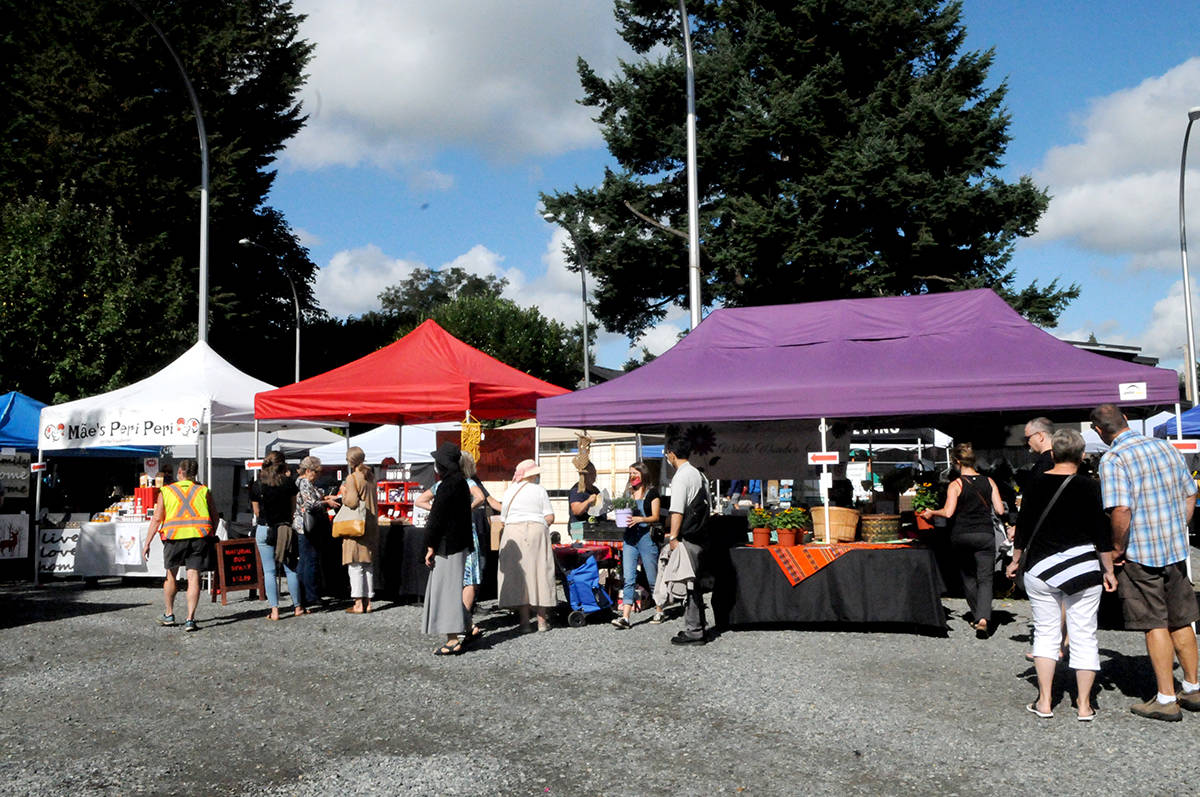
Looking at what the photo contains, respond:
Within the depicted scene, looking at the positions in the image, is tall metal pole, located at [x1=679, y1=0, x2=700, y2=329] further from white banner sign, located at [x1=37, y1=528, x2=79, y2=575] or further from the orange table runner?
white banner sign, located at [x1=37, y1=528, x2=79, y2=575]

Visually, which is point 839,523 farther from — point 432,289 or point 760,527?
point 432,289

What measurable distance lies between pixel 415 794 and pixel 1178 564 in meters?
4.52

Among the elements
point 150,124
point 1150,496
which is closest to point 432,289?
point 150,124

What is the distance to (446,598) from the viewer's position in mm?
8523

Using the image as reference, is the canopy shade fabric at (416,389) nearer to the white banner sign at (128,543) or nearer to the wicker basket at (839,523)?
the white banner sign at (128,543)

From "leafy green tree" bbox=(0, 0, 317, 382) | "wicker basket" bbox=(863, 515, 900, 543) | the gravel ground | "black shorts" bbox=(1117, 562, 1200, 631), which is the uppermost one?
"leafy green tree" bbox=(0, 0, 317, 382)

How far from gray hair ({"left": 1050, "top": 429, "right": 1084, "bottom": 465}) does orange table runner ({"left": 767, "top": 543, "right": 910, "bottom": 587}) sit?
3.26 meters

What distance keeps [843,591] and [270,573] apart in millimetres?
5807

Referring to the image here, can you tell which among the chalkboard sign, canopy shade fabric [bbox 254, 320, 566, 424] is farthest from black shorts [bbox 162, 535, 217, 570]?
canopy shade fabric [bbox 254, 320, 566, 424]

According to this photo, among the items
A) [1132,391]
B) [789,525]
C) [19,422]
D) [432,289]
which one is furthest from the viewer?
[432,289]

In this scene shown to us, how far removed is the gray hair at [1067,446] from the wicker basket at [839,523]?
3481 millimetres

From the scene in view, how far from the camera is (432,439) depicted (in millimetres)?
29219

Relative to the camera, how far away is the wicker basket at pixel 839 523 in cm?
962

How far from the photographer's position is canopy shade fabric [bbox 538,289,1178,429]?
30.5ft
